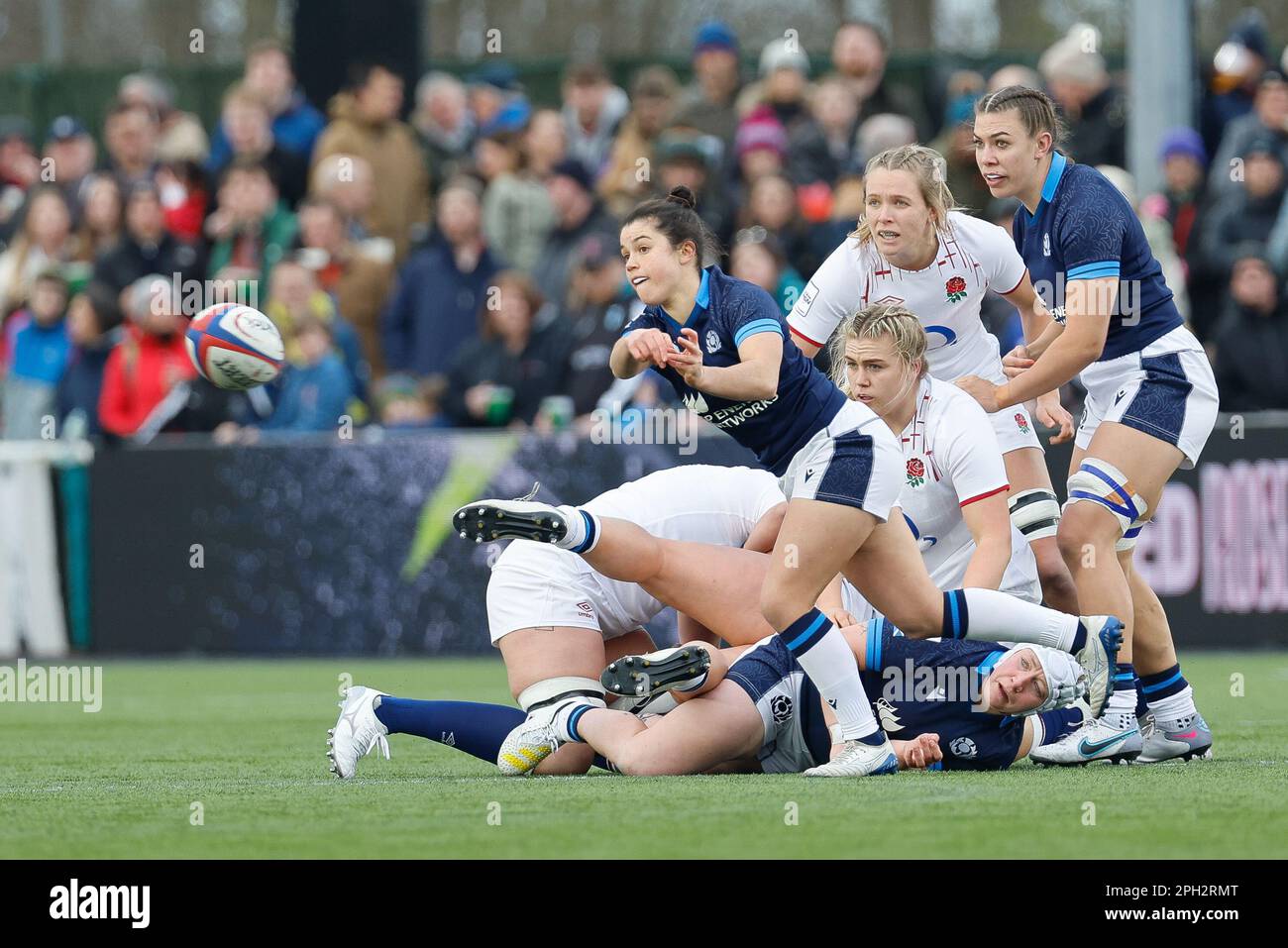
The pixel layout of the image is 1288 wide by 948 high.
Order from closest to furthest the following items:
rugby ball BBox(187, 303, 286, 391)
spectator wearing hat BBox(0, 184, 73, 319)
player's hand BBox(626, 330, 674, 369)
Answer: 1. player's hand BBox(626, 330, 674, 369)
2. rugby ball BBox(187, 303, 286, 391)
3. spectator wearing hat BBox(0, 184, 73, 319)

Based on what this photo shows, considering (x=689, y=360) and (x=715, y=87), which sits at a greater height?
(x=715, y=87)

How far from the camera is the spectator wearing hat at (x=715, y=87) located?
14.6 m

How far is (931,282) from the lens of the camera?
24.9ft

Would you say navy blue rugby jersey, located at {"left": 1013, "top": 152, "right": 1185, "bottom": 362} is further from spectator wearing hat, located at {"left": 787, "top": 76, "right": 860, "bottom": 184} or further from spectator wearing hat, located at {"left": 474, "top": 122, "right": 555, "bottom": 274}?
spectator wearing hat, located at {"left": 474, "top": 122, "right": 555, "bottom": 274}

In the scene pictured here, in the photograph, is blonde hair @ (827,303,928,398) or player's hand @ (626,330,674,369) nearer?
player's hand @ (626,330,674,369)

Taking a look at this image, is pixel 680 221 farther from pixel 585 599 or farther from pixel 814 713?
pixel 814 713

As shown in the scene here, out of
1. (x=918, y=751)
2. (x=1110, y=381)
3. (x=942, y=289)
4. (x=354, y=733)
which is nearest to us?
(x=918, y=751)

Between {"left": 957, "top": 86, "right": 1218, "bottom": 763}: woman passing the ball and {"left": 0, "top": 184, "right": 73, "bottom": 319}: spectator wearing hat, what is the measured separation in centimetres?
1055

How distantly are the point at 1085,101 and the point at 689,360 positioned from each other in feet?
28.0

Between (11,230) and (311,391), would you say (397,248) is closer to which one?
(311,391)

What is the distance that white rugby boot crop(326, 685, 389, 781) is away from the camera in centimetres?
686

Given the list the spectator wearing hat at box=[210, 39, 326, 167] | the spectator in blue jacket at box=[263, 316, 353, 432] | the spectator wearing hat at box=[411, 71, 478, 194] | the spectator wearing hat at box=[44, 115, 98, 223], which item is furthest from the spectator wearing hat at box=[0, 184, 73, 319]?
the spectator in blue jacket at box=[263, 316, 353, 432]

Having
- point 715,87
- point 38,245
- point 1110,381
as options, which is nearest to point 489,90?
point 715,87

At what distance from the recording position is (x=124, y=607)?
1370cm
